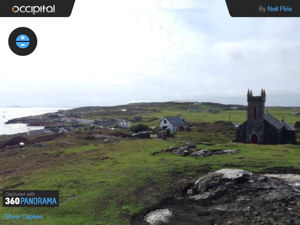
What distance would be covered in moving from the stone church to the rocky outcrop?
31.6 metres

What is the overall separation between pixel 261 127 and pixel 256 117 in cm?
247

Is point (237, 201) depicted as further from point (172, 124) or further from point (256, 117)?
point (172, 124)

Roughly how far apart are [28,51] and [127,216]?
14624 millimetres

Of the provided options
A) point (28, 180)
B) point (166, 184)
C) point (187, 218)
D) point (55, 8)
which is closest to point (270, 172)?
point (166, 184)

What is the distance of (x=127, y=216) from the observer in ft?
61.4

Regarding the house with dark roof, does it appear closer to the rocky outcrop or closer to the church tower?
the church tower

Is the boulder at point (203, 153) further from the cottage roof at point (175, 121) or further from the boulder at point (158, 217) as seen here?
the cottage roof at point (175, 121)

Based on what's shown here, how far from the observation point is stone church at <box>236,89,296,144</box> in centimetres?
5269

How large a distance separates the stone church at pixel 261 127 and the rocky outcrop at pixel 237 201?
31.6m

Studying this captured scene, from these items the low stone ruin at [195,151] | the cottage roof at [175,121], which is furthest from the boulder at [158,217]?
the cottage roof at [175,121]

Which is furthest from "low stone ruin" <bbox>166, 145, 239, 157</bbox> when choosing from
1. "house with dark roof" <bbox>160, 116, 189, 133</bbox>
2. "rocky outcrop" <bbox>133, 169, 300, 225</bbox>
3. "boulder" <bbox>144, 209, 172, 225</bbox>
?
"house with dark roof" <bbox>160, 116, 189, 133</bbox>

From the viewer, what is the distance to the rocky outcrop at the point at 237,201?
1660cm

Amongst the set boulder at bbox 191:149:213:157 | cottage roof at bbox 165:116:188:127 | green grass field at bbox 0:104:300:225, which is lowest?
green grass field at bbox 0:104:300:225

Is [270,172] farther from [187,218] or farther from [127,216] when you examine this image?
[127,216]
